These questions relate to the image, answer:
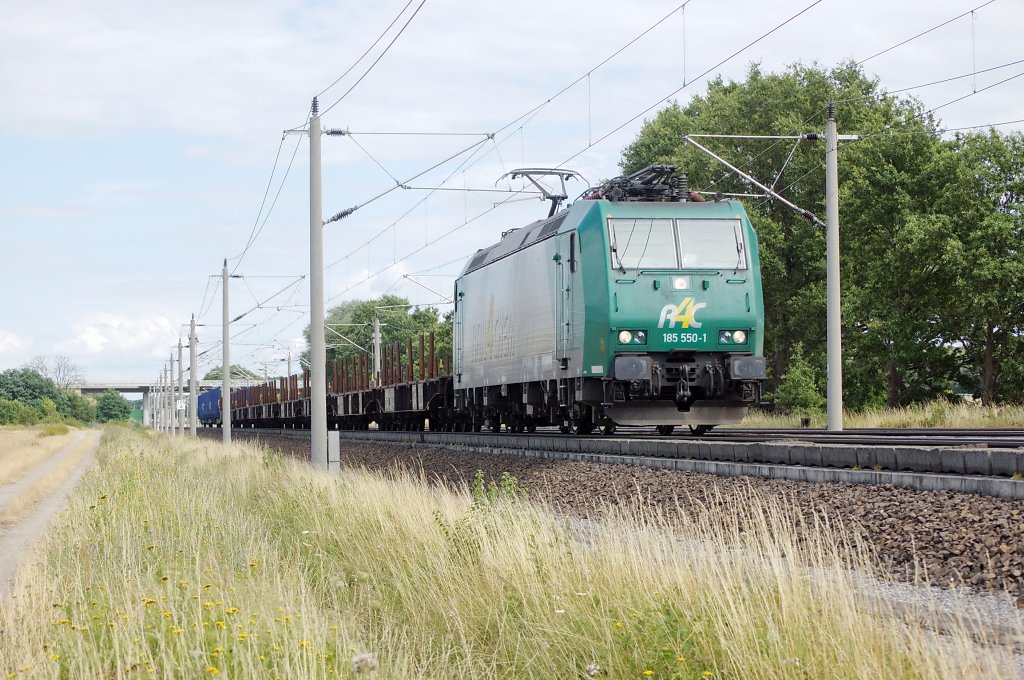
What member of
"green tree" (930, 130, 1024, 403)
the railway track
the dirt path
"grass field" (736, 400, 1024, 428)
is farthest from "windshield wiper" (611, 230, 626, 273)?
"green tree" (930, 130, 1024, 403)

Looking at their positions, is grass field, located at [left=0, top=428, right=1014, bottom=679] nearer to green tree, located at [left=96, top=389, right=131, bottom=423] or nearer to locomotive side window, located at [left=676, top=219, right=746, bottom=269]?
locomotive side window, located at [left=676, top=219, right=746, bottom=269]

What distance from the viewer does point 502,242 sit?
85.0ft

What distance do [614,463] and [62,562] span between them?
801 cm

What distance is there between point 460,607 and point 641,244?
38.6 ft

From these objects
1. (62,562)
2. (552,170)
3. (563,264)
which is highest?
(552,170)

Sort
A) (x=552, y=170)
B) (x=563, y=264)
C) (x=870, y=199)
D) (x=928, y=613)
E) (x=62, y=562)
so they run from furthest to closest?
(x=870, y=199) < (x=552, y=170) < (x=563, y=264) < (x=62, y=562) < (x=928, y=613)

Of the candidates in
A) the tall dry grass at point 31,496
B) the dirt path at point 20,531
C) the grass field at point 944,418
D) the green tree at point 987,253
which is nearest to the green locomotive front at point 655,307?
the grass field at point 944,418

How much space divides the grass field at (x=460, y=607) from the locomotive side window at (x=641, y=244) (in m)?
7.44

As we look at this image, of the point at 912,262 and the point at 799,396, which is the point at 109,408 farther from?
the point at 912,262

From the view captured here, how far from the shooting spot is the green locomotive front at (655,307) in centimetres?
1859

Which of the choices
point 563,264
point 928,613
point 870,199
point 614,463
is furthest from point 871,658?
point 870,199

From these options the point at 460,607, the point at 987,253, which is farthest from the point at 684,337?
the point at 987,253

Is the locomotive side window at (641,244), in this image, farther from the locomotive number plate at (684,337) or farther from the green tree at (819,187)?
the green tree at (819,187)

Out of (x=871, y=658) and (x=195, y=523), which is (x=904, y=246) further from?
(x=871, y=658)
